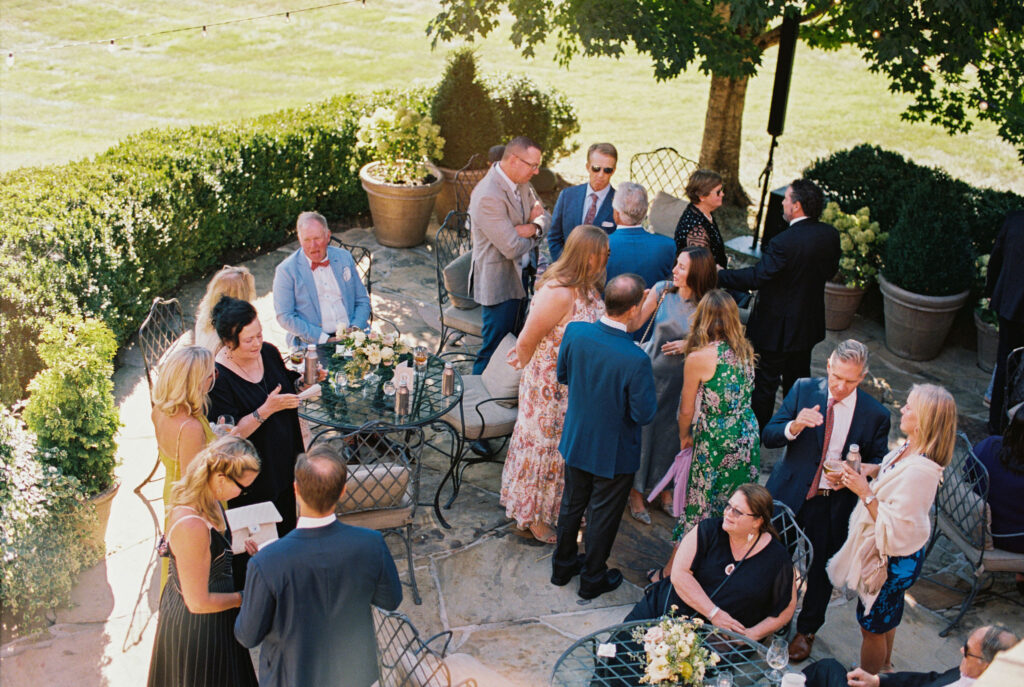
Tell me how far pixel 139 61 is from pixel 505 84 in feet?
37.9

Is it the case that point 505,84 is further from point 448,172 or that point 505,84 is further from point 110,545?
point 110,545

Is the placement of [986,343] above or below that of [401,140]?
below

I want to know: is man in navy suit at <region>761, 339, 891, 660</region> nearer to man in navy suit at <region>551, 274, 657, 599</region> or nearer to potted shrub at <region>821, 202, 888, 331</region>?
man in navy suit at <region>551, 274, 657, 599</region>

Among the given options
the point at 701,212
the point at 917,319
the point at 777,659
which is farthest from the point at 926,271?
the point at 777,659

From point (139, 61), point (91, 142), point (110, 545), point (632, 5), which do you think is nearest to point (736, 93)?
point (632, 5)

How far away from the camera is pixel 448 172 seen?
9.66m

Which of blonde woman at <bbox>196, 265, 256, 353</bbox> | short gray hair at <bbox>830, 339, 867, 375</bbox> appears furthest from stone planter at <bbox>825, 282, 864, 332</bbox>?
blonde woman at <bbox>196, 265, 256, 353</bbox>

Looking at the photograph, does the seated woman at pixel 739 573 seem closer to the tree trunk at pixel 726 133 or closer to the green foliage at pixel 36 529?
the green foliage at pixel 36 529

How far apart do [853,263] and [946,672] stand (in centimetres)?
495

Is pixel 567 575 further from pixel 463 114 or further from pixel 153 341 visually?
pixel 463 114

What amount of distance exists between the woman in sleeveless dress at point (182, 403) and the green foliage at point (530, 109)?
6789mm

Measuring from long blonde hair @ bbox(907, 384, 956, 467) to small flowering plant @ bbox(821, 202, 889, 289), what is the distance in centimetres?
419

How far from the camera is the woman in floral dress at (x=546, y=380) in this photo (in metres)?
4.81

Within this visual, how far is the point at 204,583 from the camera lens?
352 cm
